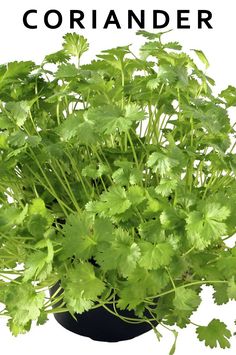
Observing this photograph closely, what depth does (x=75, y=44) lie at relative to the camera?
6.03 ft

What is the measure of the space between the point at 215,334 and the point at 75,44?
2.68ft

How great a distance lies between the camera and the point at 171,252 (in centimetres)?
151

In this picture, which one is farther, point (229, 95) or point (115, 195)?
point (229, 95)

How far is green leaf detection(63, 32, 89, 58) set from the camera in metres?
1.82

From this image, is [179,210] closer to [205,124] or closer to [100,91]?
[205,124]

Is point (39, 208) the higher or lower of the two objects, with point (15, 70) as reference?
lower

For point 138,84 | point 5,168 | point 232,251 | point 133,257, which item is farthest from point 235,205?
point 5,168

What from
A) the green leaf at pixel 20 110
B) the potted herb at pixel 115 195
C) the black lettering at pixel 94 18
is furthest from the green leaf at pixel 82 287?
the black lettering at pixel 94 18

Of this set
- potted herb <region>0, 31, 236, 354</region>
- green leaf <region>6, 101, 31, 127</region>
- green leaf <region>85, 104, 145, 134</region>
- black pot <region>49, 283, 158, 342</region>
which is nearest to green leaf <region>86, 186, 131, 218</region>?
potted herb <region>0, 31, 236, 354</region>

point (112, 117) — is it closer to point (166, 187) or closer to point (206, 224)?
point (166, 187)

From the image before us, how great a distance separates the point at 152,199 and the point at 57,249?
0.25 meters

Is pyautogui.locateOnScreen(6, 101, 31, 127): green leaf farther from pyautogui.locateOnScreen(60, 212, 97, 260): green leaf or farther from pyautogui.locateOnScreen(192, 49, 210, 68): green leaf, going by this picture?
pyautogui.locateOnScreen(192, 49, 210, 68): green leaf

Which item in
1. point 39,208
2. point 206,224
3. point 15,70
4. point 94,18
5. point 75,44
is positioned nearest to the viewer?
point 206,224

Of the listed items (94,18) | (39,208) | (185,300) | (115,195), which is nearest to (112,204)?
(115,195)
